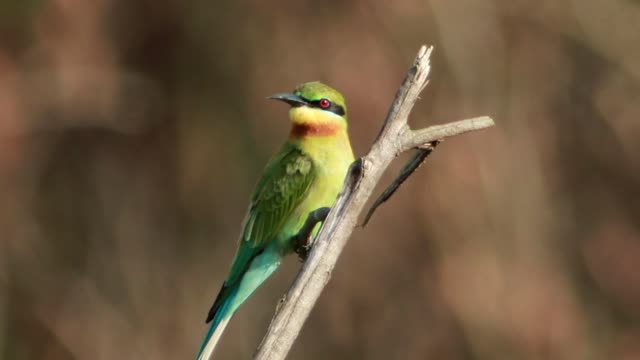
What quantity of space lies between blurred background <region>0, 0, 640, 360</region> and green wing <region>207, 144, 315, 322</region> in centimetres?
174

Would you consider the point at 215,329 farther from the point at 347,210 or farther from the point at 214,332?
the point at 347,210

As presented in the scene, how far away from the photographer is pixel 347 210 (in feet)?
6.28

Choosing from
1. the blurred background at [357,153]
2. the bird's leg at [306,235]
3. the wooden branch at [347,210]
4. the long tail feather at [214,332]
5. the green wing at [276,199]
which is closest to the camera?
the wooden branch at [347,210]

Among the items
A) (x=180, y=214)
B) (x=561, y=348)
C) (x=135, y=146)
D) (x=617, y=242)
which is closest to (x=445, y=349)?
(x=561, y=348)

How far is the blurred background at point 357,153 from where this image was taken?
4750 mm

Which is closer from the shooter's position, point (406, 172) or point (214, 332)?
point (406, 172)

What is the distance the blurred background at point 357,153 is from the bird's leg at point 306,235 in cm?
191

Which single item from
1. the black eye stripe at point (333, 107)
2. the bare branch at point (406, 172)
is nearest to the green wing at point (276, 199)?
the black eye stripe at point (333, 107)

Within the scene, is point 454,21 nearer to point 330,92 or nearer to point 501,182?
point 501,182

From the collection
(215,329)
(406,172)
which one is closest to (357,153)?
(215,329)

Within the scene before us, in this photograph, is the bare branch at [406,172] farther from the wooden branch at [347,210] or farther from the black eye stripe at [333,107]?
the black eye stripe at [333,107]

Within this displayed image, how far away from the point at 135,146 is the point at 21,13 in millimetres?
798

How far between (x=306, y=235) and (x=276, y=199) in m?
0.29

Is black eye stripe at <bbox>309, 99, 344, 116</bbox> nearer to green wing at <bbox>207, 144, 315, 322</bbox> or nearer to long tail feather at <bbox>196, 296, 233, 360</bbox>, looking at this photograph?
green wing at <bbox>207, 144, 315, 322</bbox>
